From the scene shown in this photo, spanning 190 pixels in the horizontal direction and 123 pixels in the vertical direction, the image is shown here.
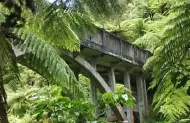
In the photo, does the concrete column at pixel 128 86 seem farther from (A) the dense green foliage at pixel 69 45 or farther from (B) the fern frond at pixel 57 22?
(B) the fern frond at pixel 57 22

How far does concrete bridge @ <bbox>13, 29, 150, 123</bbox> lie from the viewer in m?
13.2

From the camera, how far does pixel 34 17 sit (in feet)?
9.34

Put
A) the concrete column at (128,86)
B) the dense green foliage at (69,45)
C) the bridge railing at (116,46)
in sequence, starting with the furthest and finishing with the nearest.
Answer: the concrete column at (128,86) < the bridge railing at (116,46) < the dense green foliage at (69,45)

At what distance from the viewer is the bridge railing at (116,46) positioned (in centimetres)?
1349

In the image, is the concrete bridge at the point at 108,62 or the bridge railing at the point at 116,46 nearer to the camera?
the concrete bridge at the point at 108,62

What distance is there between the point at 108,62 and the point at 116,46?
3.87 feet

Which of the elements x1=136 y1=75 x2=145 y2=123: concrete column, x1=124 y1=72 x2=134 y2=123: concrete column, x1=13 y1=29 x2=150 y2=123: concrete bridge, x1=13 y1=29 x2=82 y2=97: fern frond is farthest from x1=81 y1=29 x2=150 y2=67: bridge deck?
x1=13 y1=29 x2=82 y2=97: fern frond

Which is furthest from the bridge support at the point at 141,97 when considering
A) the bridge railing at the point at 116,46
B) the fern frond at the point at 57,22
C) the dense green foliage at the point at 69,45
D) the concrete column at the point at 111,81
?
the fern frond at the point at 57,22

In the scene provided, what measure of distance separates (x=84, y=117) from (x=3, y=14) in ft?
3.79

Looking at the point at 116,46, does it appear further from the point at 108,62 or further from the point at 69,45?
the point at 69,45

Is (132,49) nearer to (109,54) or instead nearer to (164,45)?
(109,54)

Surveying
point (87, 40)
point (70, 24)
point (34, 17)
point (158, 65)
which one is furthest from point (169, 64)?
point (87, 40)

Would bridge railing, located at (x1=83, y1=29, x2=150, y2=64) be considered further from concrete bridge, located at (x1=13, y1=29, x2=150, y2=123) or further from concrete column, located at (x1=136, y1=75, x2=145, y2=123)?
concrete column, located at (x1=136, y1=75, x2=145, y2=123)

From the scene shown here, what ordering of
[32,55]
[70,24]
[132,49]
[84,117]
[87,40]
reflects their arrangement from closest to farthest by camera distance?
[84,117] → [70,24] → [32,55] → [87,40] → [132,49]
